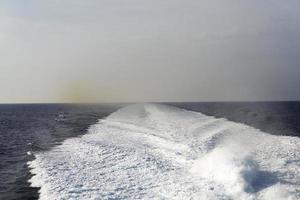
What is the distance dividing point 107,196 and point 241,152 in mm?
7893

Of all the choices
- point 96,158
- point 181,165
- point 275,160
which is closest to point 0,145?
point 96,158

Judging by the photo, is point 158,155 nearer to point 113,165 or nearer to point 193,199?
point 113,165

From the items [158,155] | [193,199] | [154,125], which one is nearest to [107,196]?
[193,199]

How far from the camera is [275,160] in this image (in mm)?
19344

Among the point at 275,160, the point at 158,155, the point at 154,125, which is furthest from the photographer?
the point at 154,125

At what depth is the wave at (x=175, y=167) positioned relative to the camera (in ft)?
51.3

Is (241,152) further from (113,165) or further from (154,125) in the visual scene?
(154,125)

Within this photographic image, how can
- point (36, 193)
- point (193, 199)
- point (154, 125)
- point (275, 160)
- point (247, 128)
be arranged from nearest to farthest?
1. point (193, 199)
2. point (36, 193)
3. point (275, 160)
4. point (247, 128)
5. point (154, 125)

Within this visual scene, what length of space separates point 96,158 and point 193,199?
897 cm

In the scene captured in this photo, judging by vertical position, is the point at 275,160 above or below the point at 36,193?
above

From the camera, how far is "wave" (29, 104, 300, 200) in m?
15.6

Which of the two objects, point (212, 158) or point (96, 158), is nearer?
point (212, 158)

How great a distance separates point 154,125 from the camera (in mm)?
35656

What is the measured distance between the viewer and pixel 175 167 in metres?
19.6
